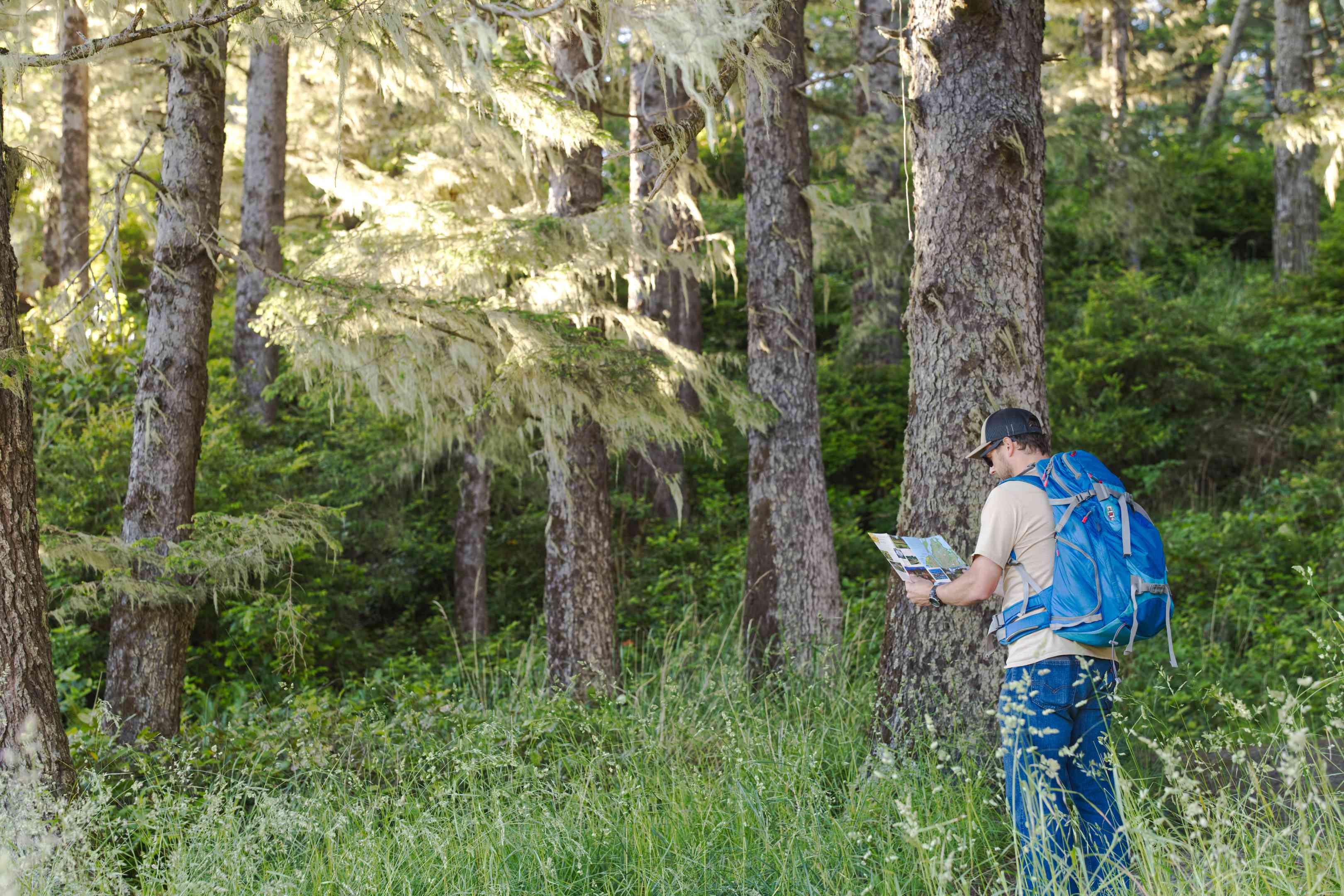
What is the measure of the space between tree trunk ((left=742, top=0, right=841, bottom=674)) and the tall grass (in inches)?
99.9

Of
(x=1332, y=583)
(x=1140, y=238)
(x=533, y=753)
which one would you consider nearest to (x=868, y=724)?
(x=533, y=753)

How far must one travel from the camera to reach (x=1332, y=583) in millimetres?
7832

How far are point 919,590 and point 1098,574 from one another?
638mm

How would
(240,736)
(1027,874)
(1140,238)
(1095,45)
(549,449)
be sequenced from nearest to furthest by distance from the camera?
(1027,874), (240,736), (549,449), (1140,238), (1095,45)

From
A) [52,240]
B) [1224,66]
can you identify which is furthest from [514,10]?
[1224,66]

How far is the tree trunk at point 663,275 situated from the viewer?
8148 mm

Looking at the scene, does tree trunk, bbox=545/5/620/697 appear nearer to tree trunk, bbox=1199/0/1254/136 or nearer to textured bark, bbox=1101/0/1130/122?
textured bark, bbox=1101/0/1130/122

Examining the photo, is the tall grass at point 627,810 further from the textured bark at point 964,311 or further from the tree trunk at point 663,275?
the tree trunk at point 663,275

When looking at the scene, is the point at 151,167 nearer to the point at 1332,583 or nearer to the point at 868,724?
the point at 868,724

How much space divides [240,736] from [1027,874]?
4.34 meters

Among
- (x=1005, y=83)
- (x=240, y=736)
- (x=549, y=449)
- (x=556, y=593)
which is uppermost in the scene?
(x=1005, y=83)

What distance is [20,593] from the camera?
4.17 m

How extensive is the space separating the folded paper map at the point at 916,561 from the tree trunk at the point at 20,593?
3526 millimetres

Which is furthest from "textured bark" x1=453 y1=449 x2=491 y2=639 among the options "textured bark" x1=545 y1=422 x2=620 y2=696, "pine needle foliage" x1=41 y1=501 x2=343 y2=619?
"pine needle foliage" x1=41 y1=501 x2=343 y2=619
